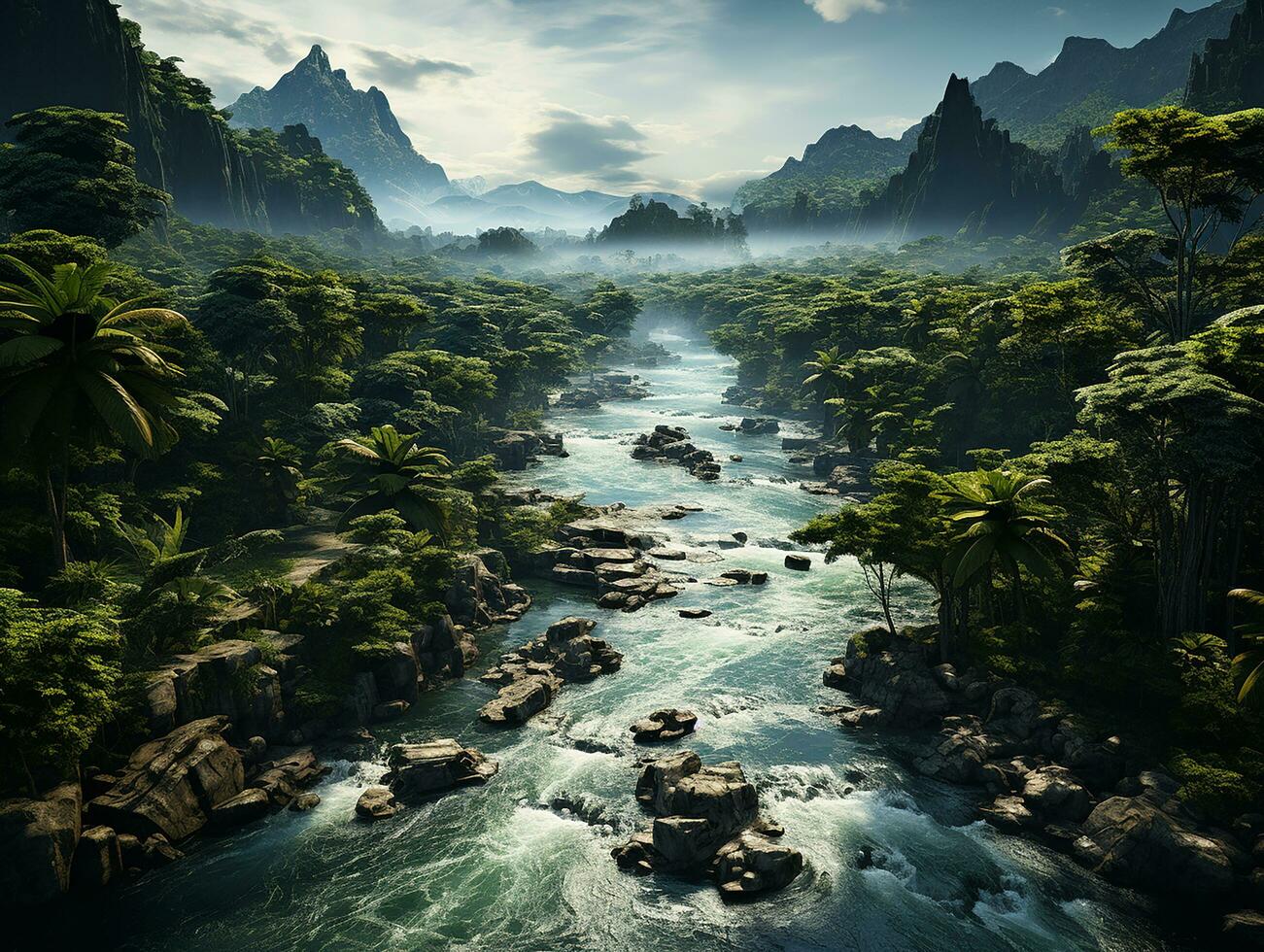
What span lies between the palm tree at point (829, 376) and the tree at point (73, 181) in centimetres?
6341

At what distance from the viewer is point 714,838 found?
80.6 feet

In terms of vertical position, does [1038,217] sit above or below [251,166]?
below

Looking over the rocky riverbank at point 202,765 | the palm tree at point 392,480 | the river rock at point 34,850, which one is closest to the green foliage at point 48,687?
the river rock at point 34,850

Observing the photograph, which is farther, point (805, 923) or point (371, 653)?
point (371, 653)

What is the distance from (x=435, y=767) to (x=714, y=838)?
1095 centimetres

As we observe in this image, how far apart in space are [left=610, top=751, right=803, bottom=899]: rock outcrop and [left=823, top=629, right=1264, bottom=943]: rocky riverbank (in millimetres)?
8501

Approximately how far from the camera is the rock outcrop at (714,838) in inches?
917

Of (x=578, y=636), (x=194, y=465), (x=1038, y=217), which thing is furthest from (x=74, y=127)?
(x=1038, y=217)

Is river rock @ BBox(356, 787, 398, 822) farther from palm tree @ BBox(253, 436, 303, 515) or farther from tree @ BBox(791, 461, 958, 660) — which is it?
palm tree @ BBox(253, 436, 303, 515)

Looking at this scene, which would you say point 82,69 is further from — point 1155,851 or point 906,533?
point 1155,851

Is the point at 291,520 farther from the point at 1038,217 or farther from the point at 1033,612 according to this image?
the point at 1038,217

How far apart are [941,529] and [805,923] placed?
18491 mm

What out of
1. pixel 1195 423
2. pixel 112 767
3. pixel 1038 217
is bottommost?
pixel 112 767

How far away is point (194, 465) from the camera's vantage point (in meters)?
42.8
